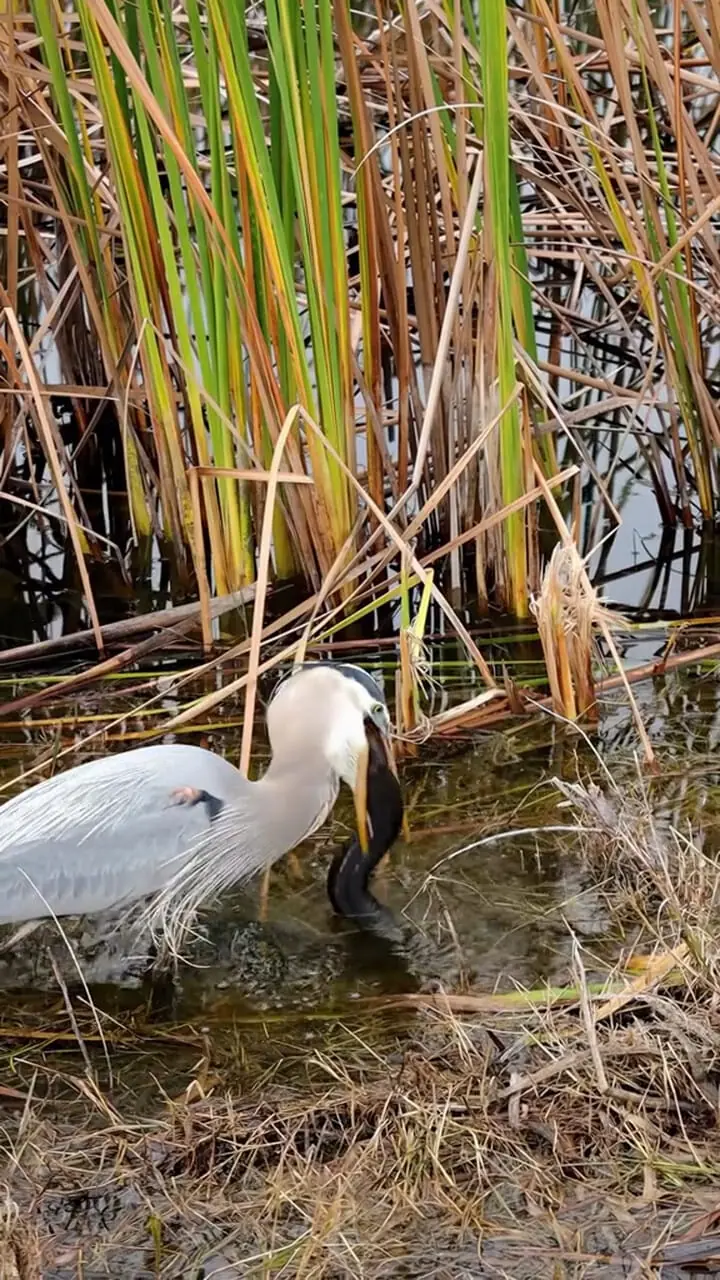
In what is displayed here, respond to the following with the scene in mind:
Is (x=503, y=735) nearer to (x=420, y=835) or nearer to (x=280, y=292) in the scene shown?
(x=420, y=835)

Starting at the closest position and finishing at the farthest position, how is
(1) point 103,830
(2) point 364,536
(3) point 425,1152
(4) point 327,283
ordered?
(3) point 425,1152 → (1) point 103,830 → (4) point 327,283 → (2) point 364,536

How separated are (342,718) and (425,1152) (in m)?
1.03

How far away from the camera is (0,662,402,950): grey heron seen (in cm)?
289

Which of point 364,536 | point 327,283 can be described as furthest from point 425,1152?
point 364,536

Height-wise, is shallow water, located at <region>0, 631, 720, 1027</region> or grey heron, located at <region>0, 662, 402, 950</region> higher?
grey heron, located at <region>0, 662, 402, 950</region>

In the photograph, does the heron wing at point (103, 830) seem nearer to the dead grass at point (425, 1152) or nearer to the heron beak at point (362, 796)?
the heron beak at point (362, 796)

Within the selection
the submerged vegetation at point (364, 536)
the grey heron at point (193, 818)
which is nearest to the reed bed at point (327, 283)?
the submerged vegetation at point (364, 536)

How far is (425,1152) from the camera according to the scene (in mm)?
2096

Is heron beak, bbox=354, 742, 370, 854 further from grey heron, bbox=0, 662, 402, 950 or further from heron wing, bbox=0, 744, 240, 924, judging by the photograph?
heron wing, bbox=0, 744, 240, 924

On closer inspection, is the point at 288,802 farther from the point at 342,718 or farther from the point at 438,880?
the point at 438,880

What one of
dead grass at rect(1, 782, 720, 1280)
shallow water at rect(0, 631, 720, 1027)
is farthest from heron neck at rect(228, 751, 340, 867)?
dead grass at rect(1, 782, 720, 1280)

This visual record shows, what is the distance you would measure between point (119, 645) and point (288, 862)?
3.19ft

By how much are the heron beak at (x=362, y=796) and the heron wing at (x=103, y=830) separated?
246 millimetres

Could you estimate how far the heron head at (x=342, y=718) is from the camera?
9.68 feet
